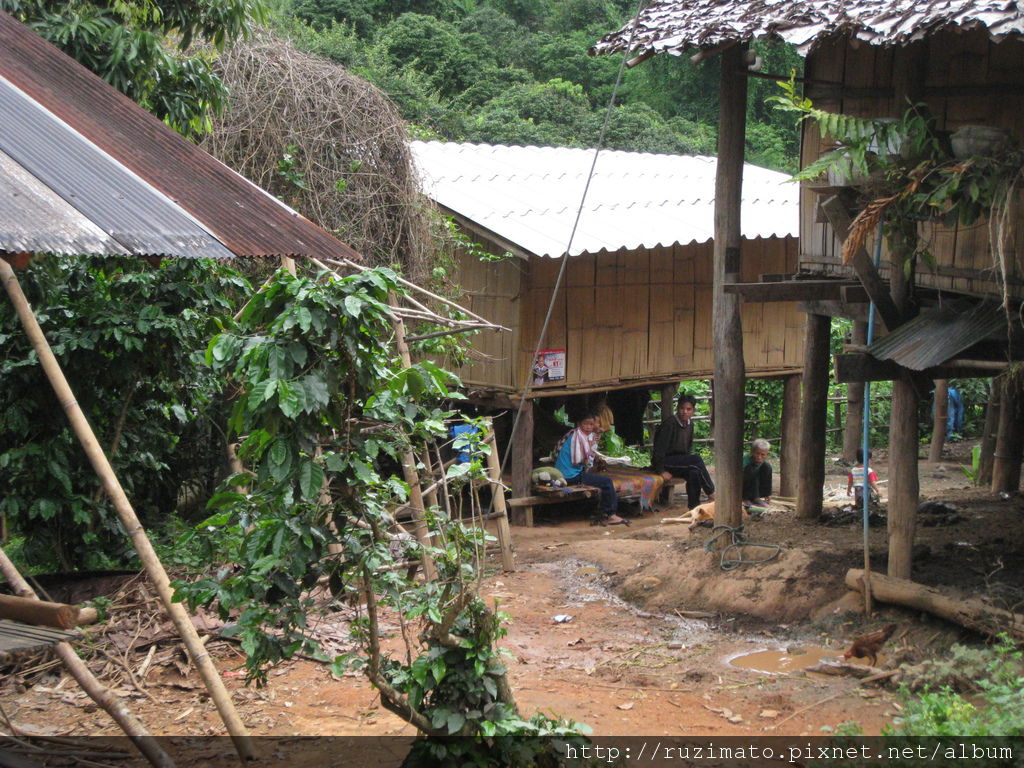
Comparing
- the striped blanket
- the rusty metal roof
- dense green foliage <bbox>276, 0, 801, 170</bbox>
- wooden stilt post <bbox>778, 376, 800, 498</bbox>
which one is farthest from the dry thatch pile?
dense green foliage <bbox>276, 0, 801, 170</bbox>

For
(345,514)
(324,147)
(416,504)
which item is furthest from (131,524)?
(324,147)

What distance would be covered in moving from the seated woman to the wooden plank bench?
0.34 ft

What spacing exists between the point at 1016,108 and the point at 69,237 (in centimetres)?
582

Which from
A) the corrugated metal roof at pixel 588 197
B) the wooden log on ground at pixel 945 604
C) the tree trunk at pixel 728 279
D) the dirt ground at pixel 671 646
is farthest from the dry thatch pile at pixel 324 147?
the wooden log on ground at pixel 945 604

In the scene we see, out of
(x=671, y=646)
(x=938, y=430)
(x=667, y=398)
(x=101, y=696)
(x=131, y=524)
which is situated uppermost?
(x=667, y=398)

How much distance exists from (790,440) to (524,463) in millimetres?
4343

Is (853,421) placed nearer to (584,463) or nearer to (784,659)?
(584,463)

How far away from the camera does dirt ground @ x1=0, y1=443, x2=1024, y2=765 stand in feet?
17.4

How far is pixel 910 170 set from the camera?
581 centimetres

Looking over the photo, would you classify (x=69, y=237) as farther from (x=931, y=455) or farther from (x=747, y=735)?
(x=931, y=455)

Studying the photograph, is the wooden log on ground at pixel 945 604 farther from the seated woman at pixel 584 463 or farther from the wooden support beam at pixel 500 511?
the seated woman at pixel 584 463

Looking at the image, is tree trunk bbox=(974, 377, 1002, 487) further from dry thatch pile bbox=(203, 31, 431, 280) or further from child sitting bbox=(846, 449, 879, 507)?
dry thatch pile bbox=(203, 31, 431, 280)

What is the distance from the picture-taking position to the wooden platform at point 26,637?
3.17 metres

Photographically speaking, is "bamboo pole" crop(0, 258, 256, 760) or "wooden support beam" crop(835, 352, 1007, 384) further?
"wooden support beam" crop(835, 352, 1007, 384)
